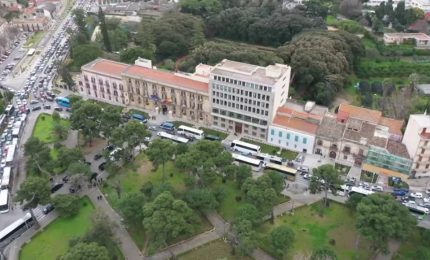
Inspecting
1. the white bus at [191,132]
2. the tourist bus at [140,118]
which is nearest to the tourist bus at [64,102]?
the tourist bus at [140,118]

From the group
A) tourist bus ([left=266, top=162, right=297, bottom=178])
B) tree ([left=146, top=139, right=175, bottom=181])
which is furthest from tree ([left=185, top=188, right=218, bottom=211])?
tourist bus ([left=266, top=162, right=297, bottom=178])

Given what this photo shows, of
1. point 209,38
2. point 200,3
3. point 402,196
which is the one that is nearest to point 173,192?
point 402,196

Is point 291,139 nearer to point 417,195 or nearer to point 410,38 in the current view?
point 417,195

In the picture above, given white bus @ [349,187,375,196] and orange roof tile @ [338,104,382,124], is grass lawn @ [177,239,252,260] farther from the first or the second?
orange roof tile @ [338,104,382,124]

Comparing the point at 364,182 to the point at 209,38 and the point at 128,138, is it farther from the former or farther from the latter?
the point at 209,38

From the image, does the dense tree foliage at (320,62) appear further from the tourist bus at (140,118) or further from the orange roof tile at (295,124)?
the tourist bus at (140,118)

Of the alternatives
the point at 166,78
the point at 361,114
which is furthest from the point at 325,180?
the point at 166,78
